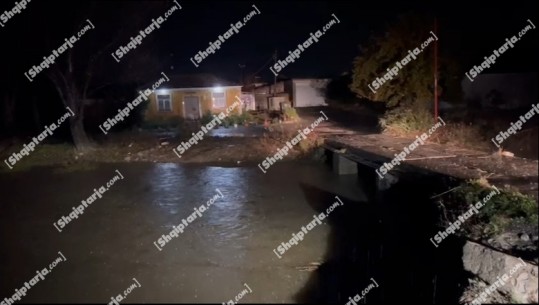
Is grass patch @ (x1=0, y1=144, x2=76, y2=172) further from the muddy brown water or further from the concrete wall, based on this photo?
the concrete wall

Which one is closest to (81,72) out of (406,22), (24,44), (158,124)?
(24,44)

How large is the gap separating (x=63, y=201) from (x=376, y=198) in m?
9.01

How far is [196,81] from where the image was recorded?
3114cm

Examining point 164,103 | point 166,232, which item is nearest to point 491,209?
point 166,232

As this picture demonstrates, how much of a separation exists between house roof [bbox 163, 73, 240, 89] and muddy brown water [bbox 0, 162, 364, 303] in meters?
13.5

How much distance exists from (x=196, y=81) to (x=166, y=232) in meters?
21.5

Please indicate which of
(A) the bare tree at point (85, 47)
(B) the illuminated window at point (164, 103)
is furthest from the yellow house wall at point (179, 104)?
(A) the bare tree at point (85, 47)

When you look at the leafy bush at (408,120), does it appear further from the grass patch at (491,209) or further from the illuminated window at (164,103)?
the illuminated window at (164,103)

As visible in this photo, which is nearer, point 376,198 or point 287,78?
point 376,198

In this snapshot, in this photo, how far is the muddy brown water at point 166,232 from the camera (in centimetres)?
805

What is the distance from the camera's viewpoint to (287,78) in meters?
40.3

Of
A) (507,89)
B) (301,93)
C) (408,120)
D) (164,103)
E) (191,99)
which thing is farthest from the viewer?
(301,93)

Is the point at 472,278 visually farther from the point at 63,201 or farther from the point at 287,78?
the point at 287,78

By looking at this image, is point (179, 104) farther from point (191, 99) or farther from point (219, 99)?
point (219, 99)
